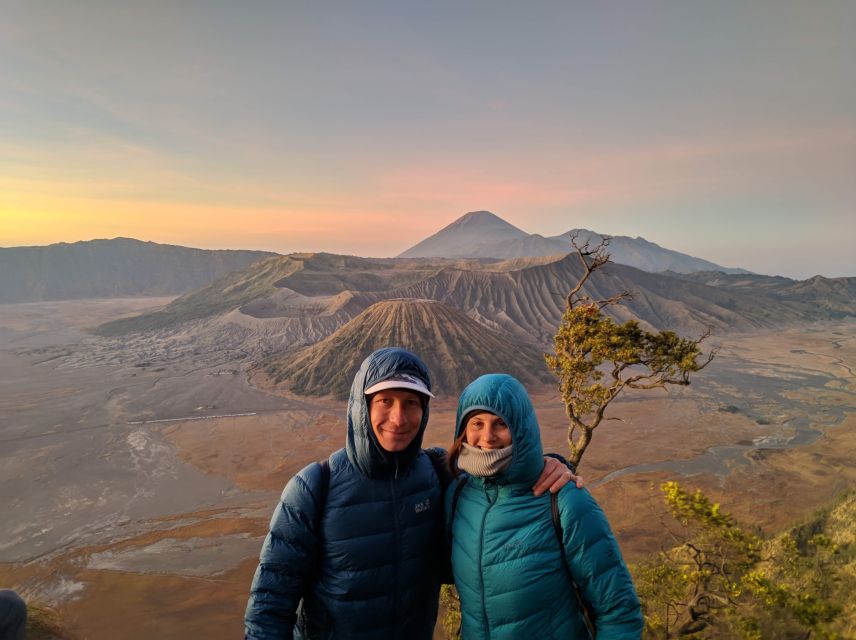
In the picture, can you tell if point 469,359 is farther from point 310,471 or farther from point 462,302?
point 310,471

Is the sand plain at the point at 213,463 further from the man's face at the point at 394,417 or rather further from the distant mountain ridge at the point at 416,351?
the man's face at the point at 394,417

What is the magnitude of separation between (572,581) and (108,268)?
5908 inches

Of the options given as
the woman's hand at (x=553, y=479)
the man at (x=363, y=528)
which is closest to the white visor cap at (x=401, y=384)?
the man at (x=363, y=528)

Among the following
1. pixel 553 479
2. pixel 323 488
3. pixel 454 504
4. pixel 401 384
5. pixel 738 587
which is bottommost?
pixel 738 587

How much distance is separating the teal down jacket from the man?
0.49ft

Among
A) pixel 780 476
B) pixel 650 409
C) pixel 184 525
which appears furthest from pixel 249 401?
pixel 780 476

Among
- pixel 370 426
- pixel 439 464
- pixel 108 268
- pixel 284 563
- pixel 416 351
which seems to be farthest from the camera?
pixel 108 268

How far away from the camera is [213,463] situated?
22.8 metres

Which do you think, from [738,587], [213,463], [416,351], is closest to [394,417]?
[738,587]

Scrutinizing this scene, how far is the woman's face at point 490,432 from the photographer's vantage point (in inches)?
91.8

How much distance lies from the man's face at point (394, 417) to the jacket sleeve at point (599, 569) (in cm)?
86

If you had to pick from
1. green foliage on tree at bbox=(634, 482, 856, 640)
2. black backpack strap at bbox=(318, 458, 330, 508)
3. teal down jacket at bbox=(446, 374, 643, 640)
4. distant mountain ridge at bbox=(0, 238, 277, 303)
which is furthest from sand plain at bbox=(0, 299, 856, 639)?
distant mountain ridge at bbox=(0, 238, 277, 303)

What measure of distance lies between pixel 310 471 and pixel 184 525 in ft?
60.8

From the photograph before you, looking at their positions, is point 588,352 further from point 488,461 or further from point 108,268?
point 108,268
